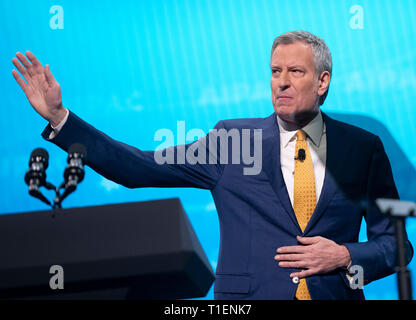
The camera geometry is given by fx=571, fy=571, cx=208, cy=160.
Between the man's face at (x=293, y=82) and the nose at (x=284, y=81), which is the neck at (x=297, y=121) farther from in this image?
the nose at (x=284, y=81)

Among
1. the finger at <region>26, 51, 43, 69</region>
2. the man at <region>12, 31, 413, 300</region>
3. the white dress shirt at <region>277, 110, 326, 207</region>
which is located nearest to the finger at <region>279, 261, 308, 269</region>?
the man at <region>12, 31, 413, 300</region>

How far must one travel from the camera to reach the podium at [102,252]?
155 centimetres

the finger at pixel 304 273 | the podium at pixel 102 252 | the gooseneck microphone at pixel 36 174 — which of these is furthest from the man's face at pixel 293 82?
the gooseneck microphone at pixel 36 174

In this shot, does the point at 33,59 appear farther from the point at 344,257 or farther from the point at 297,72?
the point at 344,257

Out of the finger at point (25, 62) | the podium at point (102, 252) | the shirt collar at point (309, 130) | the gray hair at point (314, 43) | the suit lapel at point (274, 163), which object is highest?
the gray hair at point (314, 43)

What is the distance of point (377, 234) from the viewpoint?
241 cm

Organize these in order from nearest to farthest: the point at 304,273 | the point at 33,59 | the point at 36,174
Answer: the point at 36,174 → the point at 33,59 → the point at 304,273

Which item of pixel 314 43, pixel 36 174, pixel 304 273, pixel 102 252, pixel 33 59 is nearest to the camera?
pixel 102 252

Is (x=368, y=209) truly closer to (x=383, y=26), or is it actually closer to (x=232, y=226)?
(x=232, y=226)

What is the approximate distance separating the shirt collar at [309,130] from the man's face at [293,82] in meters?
0.03

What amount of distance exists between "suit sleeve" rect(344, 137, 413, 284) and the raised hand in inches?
49.1

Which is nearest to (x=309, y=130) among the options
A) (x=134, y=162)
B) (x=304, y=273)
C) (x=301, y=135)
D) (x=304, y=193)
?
(x=301, y=135)

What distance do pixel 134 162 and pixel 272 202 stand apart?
1.91 feet

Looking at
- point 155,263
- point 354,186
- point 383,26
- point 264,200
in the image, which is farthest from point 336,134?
point 155,263
